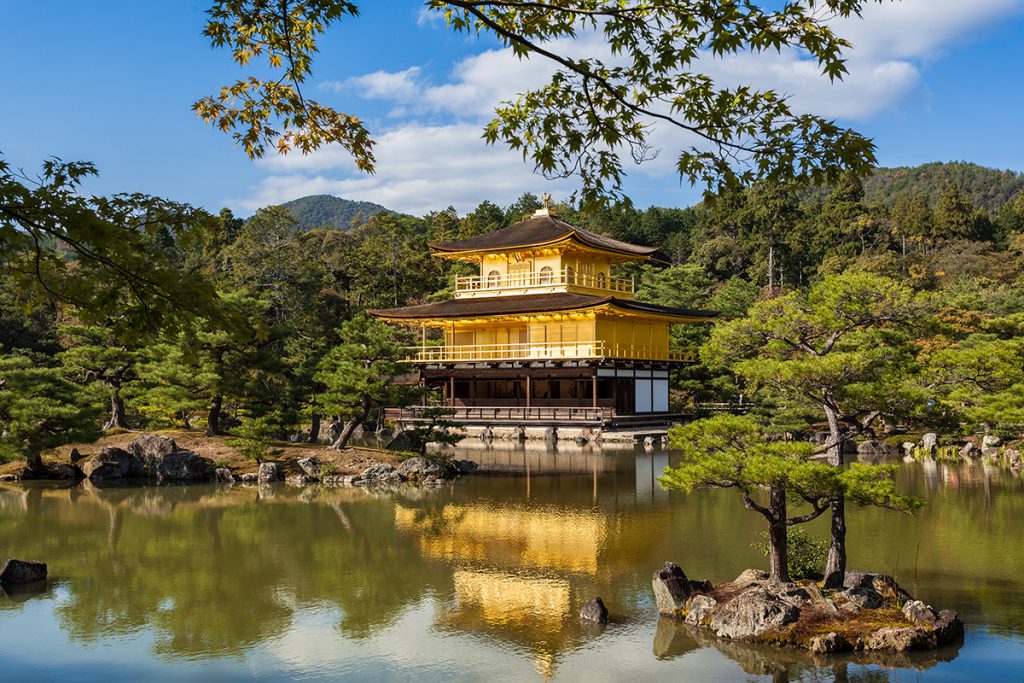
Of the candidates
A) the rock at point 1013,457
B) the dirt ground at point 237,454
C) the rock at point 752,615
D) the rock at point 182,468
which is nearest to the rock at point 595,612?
the rock at point 752,615

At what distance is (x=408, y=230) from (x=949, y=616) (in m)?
49.7

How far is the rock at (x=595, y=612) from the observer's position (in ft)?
28.0

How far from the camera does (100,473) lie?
773 inches

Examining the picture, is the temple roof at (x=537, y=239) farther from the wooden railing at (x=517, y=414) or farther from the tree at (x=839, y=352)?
the tree at (x=839, y=352)

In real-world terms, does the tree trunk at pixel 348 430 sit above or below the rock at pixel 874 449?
above

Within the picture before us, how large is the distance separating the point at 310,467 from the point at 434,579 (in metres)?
9.63

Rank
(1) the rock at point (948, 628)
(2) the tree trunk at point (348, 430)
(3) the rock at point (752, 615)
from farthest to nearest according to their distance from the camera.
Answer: (2) the tree trunk at point (348, 430)
(3) the rock at point (752, 615)
(1) the rock at point (948, 628)

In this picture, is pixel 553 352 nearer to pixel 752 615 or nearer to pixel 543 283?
pixel 543 283

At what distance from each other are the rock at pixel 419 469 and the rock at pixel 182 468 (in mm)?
4534

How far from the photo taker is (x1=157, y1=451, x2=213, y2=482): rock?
19.4 meters

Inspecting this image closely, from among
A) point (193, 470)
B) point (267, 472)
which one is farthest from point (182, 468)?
point (267, 472)

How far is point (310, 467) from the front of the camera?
1944 cm

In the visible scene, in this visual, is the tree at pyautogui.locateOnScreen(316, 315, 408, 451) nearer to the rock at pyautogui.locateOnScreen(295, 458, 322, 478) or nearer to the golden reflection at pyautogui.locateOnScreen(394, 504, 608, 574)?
the rock at pyautogui.locateOnScreen(295, 458, 322, 478)

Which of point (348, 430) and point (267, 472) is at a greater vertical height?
point (348, 430)
